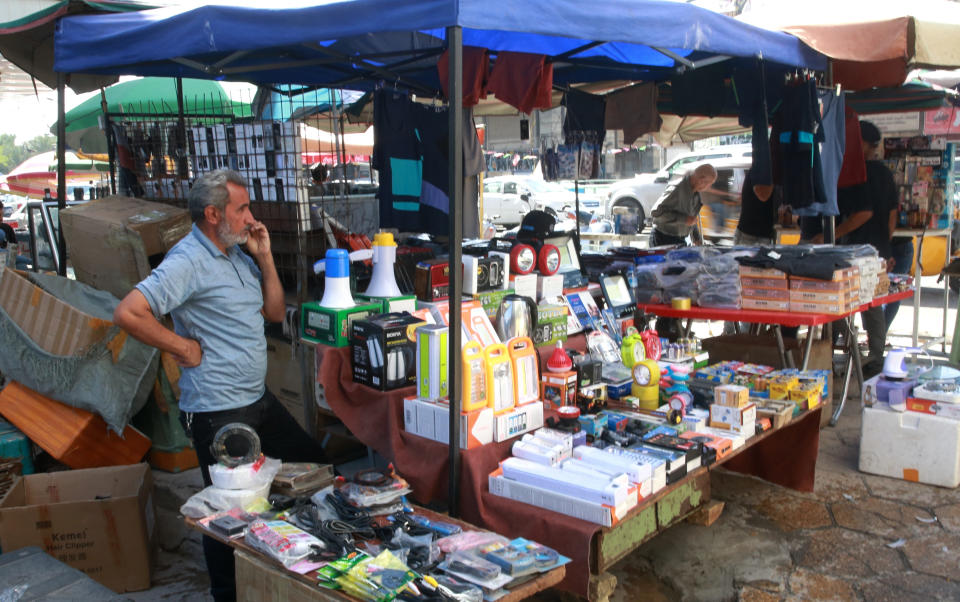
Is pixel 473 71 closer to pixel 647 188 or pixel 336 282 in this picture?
pixel 336 282

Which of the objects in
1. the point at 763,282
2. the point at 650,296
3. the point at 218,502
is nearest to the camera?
the point at 218,502

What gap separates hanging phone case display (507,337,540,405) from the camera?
290cm

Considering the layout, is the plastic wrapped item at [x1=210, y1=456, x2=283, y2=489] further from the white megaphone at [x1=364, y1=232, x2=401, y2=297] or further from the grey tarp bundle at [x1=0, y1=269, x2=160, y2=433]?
the grey tarp bundle at [x1=0, y1=269, x2=160, y2=433]

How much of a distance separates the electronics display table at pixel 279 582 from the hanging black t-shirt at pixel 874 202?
5.02m

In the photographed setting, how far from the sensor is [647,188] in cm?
1688

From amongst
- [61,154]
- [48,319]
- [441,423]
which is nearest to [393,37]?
[61,154]

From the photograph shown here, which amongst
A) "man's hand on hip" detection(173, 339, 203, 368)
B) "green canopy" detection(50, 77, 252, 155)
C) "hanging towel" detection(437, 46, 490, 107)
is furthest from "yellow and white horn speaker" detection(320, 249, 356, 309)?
"green canopy" detection(50, 77, 252, 155)

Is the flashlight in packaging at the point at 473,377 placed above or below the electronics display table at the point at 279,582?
above

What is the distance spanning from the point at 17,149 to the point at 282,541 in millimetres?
103037

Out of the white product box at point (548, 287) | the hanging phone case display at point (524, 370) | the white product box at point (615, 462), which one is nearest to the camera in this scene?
the white product box at point (615, 462)

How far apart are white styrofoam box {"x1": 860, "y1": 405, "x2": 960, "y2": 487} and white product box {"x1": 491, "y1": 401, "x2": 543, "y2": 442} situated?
2.42 meters

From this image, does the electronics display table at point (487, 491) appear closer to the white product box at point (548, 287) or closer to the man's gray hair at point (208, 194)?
the white product box at point (548, 287)

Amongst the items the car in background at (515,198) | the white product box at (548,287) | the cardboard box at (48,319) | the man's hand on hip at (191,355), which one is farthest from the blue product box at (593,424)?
the car in background at (515,198)

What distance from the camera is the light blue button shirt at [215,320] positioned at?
2699mm
